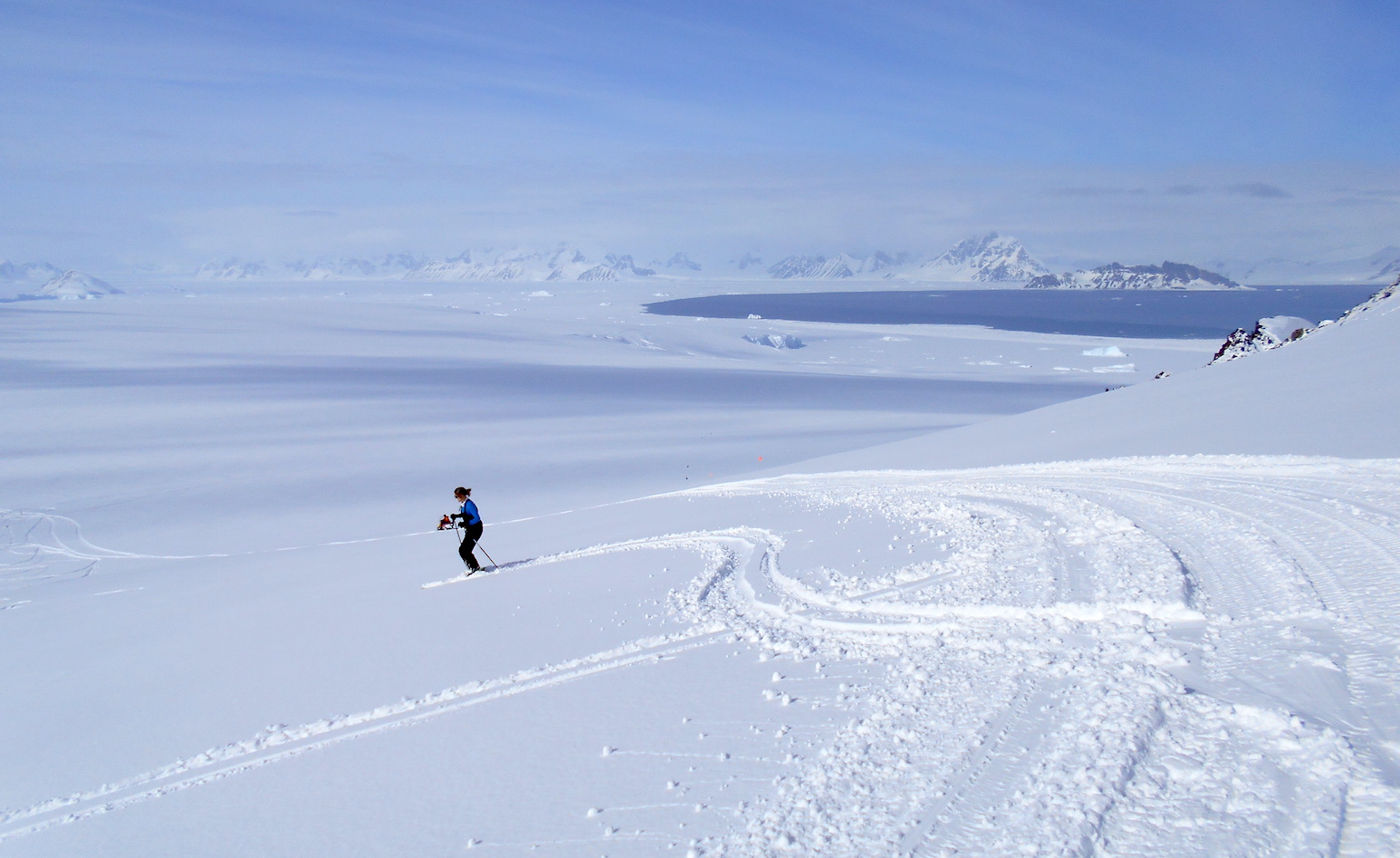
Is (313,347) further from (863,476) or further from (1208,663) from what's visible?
(1208,663)

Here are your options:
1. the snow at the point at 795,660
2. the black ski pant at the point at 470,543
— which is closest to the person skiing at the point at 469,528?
the black ski pant at the point at 470,543

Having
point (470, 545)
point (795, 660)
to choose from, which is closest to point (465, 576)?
point (470, 545)

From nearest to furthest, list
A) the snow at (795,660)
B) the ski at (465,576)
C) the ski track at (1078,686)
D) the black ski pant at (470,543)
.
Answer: the ski track at (1078,686)
the snow at (795,660)
the ski at (465,576)
the black ski pant at (470,543)

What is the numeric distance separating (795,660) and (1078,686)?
1662 mm

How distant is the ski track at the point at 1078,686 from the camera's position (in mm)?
3199

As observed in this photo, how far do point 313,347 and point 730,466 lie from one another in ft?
117

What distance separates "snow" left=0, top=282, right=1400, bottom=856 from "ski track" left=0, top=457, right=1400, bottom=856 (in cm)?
2

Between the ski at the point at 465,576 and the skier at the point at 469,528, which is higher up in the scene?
the skier at the point at 469,528

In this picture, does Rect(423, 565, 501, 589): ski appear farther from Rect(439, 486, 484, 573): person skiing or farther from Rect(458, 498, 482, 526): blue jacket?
Rect(458, 498, 482, 526): blue jacket

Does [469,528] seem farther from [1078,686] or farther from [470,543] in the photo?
[1078,686]

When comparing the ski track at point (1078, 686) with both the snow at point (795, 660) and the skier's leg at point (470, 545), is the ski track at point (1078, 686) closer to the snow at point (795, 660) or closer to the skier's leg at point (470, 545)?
the snow at point (795, 660)

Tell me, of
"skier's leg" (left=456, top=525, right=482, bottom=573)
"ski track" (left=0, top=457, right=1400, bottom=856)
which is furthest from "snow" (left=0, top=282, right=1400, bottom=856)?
"skier's leg" (left=456, top=525, right=482, bottom=573)

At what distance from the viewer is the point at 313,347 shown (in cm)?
4791

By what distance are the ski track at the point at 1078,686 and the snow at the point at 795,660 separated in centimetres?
2
